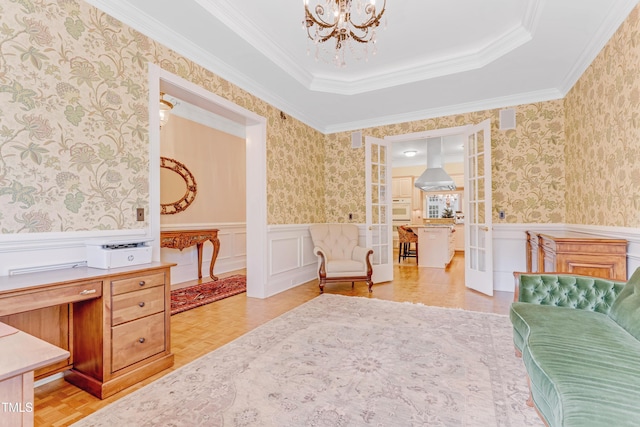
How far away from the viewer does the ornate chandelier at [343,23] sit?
223 centimetres

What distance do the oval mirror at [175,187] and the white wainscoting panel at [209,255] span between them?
331mm

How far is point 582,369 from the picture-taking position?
1.25 metres

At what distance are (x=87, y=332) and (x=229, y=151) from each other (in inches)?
178

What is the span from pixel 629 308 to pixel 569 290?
45 centimetres

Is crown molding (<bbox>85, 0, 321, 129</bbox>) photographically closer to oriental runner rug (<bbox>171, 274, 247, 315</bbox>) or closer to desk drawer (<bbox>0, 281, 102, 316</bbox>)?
desk drawer (<bbox>0, 281, 102, 316</bbox>)

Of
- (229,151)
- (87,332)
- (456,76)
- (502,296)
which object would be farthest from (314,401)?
(229,151)

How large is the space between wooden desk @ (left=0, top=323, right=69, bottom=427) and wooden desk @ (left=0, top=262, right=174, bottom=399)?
3.41 ft

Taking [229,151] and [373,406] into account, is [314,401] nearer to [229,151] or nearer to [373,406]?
[373,406]

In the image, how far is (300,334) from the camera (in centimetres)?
280

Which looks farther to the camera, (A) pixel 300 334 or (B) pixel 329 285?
(B) pixel 329 285

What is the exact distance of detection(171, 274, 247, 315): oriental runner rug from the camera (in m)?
3.73

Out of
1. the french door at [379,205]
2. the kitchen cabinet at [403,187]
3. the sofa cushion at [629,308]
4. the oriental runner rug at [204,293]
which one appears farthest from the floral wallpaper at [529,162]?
the kitchen cabinet at [403,187]

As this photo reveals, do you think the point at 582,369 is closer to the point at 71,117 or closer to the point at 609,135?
the point at 609,135

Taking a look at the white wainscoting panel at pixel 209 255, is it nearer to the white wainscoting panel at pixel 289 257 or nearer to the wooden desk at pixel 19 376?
the white wainscoting panel at pixel 289 257
